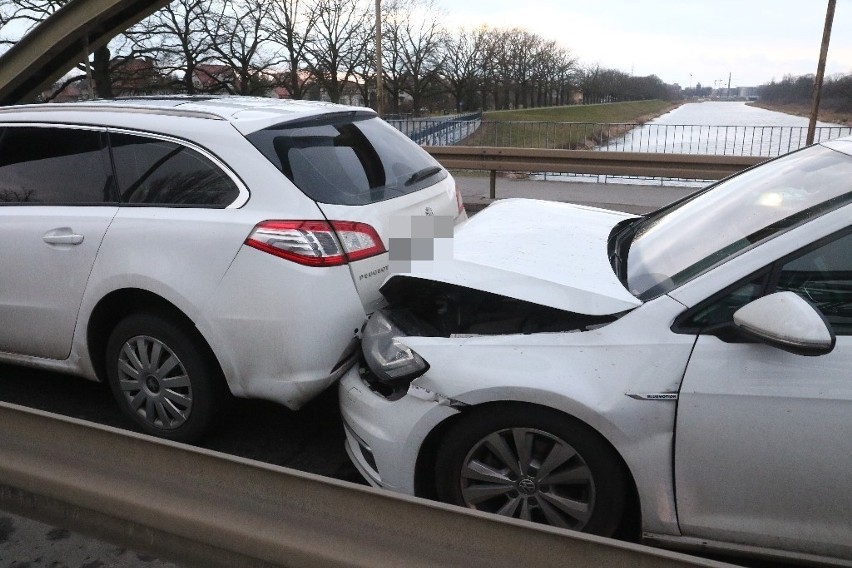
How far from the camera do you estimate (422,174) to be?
4020 mm

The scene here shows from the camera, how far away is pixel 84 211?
3.49m

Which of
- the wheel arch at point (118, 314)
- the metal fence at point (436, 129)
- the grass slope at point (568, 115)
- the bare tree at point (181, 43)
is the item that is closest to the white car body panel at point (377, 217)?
the wheel arch at point (118, 314)

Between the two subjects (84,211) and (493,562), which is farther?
(84,211)

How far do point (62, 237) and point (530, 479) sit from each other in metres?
2.54

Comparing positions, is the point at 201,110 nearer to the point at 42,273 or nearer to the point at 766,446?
the point at 42,273

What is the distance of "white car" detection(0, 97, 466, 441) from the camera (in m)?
3.07

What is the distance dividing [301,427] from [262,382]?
65cm

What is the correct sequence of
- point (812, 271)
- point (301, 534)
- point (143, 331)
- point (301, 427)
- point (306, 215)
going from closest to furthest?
point (301, 534) → point (812, 271) → point (306, 215) → point (143, 331) → point (301, 427)

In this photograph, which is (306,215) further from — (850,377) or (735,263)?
(850,377)

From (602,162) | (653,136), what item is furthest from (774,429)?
(653,136)

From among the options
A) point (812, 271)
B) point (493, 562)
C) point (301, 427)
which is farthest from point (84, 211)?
point (812, 271)

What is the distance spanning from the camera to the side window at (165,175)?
326 cm

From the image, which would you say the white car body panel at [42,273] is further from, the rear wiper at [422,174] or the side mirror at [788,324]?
the side mirror at [788,324]

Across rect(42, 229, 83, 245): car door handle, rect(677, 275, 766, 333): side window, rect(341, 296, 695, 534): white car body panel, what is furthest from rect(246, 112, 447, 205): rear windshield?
rect(677, 275, 766, 333): side window
